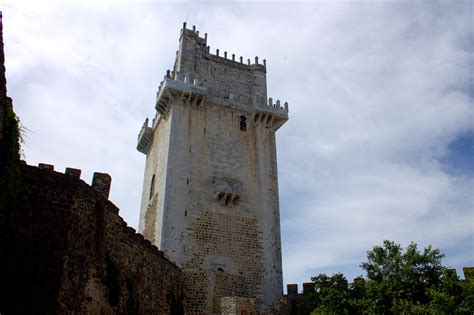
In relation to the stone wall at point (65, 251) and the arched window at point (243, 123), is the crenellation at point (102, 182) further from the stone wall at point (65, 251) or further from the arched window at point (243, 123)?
the arched window at point (243, 123)

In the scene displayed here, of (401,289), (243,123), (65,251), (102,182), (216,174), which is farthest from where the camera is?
(243,123)

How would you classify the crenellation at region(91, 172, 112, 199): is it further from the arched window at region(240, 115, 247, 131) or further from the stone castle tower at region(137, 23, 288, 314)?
the arched window at region(240, 115, 247, 131)

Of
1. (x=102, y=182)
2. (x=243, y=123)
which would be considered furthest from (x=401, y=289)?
(x=243, y=123)

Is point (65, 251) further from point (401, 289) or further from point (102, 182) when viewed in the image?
point (401, 289)

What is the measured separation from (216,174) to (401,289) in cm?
1293

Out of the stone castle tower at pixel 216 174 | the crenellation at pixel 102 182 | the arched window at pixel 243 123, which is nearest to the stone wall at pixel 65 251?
the crenellation at pixel 102 182

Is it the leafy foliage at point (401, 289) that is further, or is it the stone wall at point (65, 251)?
the leafy foliage at point (401, 289)

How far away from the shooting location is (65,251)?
1089cm

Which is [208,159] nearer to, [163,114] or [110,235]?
[163,114]

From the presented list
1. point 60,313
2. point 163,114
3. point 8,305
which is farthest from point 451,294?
point 163,114

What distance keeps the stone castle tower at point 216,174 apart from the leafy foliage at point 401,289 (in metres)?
5.53

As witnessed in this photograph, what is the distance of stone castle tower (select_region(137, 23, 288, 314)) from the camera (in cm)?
2569

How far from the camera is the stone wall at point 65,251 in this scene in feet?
32.5

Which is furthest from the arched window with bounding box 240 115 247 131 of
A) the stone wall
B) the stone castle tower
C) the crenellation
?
the crenellation
